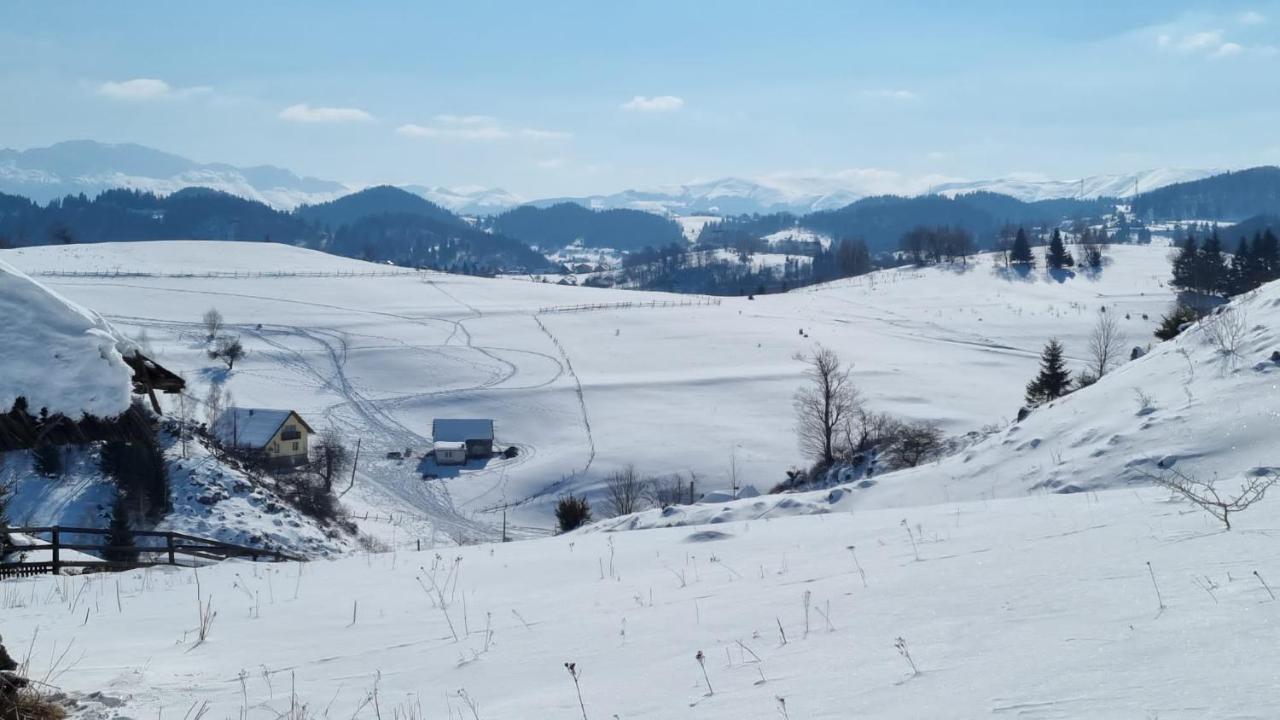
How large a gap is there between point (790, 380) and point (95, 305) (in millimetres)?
60851

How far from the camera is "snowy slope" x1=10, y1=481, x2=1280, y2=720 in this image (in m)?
3.81

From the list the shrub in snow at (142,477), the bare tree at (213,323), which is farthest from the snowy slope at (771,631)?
the bare tree at (213,323)

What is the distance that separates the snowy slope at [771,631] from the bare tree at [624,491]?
28.8m

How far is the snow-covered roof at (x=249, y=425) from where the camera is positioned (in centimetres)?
4719

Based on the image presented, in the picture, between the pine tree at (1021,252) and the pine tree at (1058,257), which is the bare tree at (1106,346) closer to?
the pine tree at (1058,257)

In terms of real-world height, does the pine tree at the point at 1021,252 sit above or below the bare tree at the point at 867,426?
above

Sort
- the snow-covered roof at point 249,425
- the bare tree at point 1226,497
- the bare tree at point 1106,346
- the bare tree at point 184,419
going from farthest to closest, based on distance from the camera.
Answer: the bare tree at point 1106,346 → the snow-covered roof at point 249,425 → the bare tree at point 184,419 → the bare tree at point 1226,497

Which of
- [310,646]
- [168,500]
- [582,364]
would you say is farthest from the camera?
[582,364]

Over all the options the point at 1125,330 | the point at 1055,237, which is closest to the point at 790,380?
the point at 1125,330

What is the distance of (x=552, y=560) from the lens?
10195 mm

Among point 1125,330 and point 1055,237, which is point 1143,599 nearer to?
point 1125,330

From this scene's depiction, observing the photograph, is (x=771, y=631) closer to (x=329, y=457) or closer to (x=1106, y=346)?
(x=329, y=457)

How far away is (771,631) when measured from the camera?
556cm

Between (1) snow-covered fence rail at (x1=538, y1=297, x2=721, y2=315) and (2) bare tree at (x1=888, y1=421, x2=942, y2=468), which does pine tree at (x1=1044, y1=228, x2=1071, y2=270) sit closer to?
(1) snow-covered fence rail at (x1=538, y1=297, x2=721, y2=315)
